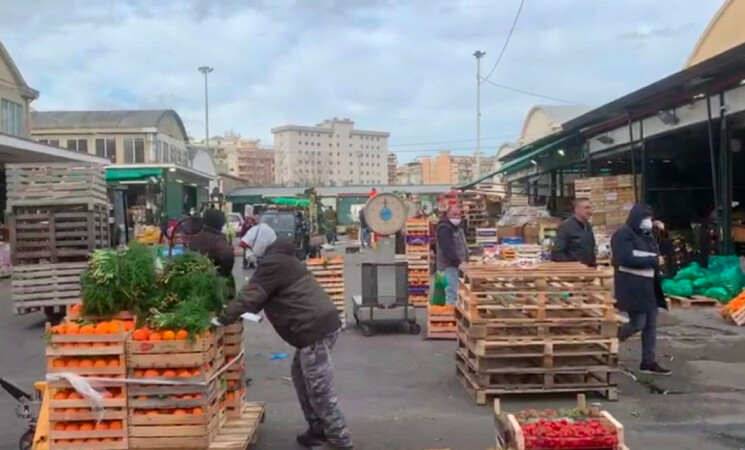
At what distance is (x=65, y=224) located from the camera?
11.9m

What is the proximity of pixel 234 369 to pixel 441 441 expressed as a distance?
5.83 ft

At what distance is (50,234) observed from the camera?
11859 millimetres

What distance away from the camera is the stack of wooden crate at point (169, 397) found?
4.83 meters

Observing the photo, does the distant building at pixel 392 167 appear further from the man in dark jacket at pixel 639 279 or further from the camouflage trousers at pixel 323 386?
the camouflage trousers at pixel 323 386

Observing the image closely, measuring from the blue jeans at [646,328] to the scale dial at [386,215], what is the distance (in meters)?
7.31

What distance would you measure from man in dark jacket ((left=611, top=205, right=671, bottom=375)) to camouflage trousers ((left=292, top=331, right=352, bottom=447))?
377cm

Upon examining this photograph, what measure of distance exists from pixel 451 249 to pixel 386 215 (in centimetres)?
479

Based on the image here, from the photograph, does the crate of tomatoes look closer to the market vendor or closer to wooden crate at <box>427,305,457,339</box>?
the market vendor

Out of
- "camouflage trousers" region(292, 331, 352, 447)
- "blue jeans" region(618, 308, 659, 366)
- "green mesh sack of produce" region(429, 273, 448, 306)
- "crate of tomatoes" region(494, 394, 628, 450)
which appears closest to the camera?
"crate of tomatoes" region(494, 394, 628, 450)

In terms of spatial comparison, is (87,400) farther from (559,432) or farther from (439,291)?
(439,291)

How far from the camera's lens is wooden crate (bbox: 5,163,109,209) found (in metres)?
12.1

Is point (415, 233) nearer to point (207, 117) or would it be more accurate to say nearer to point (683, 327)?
point (683, 327)

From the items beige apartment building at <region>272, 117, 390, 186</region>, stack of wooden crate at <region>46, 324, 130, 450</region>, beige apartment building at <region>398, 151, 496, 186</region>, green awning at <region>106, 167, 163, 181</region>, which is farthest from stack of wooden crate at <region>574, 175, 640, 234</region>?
beige apartment building at <region>398, 151, 496, 186</region>

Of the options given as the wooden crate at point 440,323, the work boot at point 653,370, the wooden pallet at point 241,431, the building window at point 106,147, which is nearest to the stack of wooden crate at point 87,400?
the wooden pallet at point 241,431
